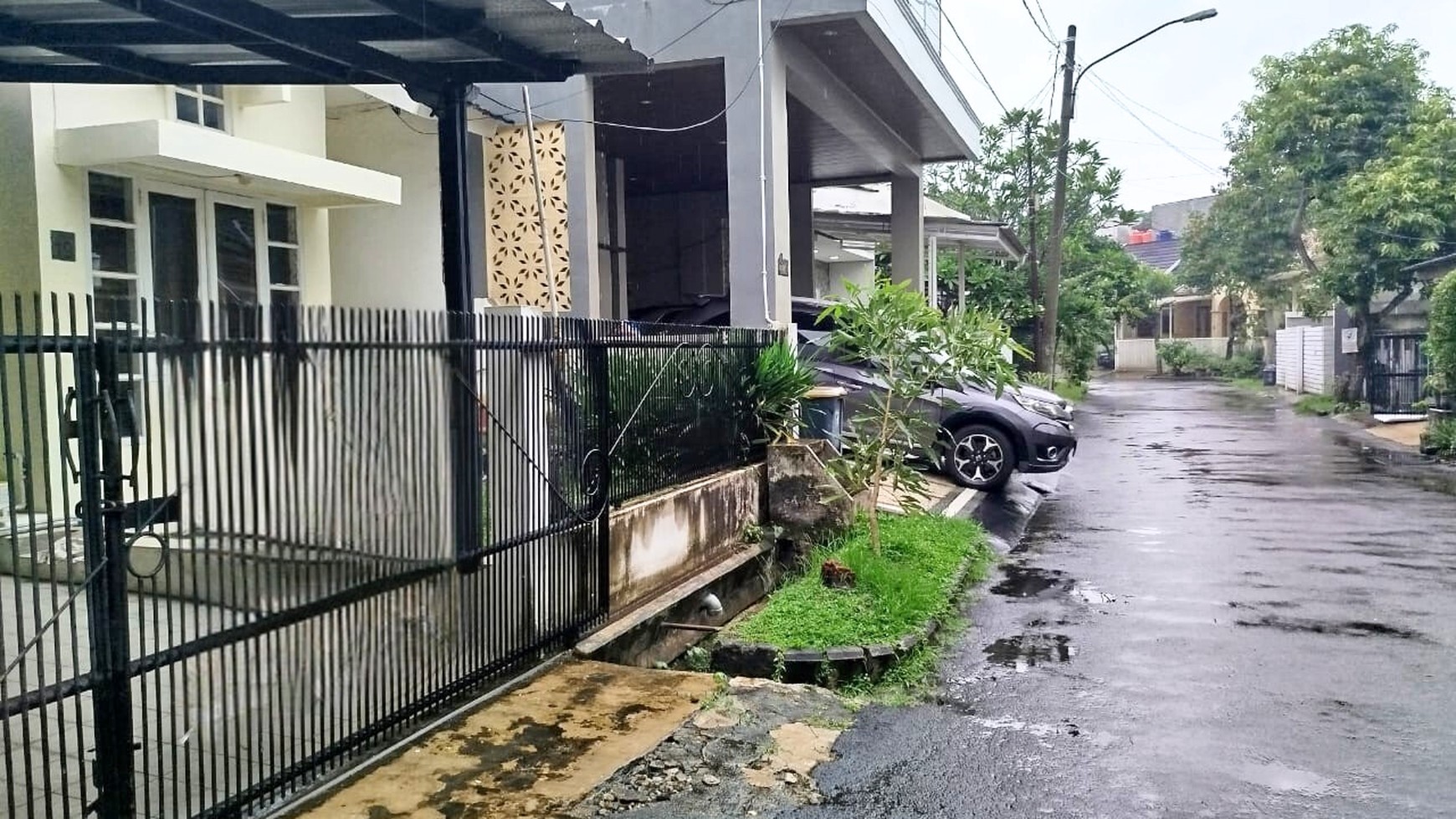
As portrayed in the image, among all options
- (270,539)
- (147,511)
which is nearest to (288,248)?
(270,539)

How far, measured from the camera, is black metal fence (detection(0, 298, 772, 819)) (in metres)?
3.42

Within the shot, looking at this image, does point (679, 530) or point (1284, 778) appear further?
point (679, 530)

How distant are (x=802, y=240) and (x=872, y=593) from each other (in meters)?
11.8

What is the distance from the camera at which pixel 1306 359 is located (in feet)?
101

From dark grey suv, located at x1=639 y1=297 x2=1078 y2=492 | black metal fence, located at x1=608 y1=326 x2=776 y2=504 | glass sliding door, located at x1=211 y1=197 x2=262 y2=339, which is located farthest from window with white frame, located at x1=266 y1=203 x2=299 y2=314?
dark grey suv, located at x1=639 y1=297 x2=1078 y2=492

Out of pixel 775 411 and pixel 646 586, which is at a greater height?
pixel 775 411

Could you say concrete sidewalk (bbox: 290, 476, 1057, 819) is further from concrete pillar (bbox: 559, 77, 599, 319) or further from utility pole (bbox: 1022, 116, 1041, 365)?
utility pole (bbox: 1022, 116, 1041, 365)

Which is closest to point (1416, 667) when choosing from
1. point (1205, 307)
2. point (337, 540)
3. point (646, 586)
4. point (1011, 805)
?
point (1011, 805)

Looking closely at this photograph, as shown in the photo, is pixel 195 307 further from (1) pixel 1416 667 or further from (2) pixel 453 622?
(1) pixel 1416 667

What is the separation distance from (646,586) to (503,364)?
207 cm

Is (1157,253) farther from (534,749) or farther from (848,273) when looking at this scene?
(534,749)

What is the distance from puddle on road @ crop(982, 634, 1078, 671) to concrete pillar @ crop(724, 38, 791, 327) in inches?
173

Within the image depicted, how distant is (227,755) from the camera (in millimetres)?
3949

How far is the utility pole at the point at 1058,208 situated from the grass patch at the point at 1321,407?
5.92 metres
